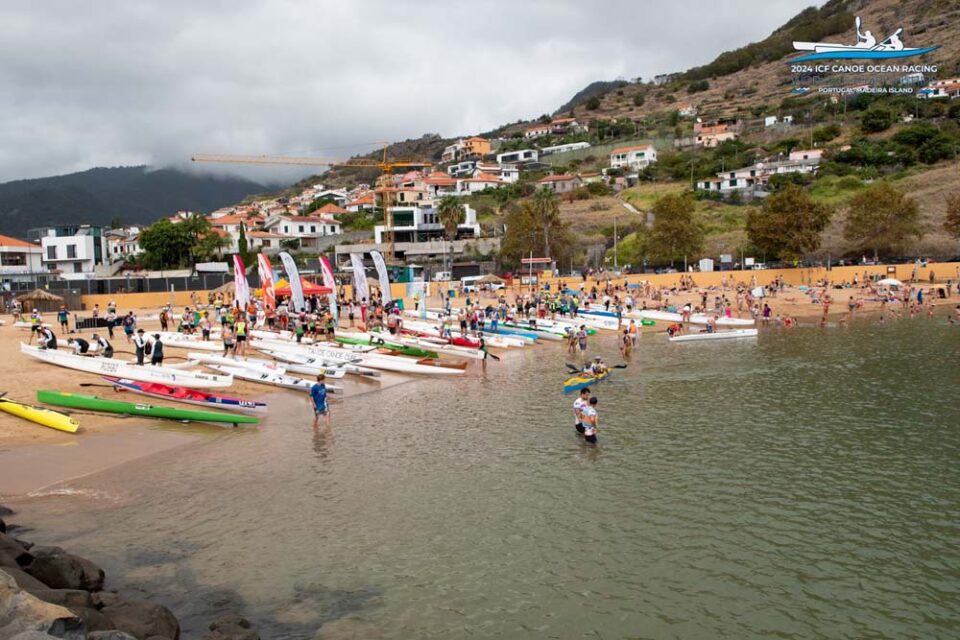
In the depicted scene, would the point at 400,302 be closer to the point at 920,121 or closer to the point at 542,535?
the point at 542,535

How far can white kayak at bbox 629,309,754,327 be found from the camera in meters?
40.9

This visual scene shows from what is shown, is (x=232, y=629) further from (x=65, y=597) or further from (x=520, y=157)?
(x=520, y=157)

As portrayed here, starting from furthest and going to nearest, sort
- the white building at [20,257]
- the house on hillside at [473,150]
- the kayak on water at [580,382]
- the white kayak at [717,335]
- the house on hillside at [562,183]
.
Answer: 1. the house on hillside at [473,150]
2. the house on hillside at [562,183]
3. the white building at [20,257]
4. the white kayak at [717,335]
5. the kayak on water at [580,382]

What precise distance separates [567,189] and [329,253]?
140 feet

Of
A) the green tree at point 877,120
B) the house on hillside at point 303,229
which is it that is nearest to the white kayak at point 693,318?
the house on hillside at point 303,229

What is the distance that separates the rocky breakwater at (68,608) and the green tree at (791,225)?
61563 mm

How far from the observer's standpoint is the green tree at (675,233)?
65.2 m

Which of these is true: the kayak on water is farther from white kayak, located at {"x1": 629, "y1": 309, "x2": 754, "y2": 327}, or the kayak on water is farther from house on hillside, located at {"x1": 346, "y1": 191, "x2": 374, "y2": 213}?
house on hillside, located at {"x1": 346, "y1": 191, "x2": 374, "y2": 213}

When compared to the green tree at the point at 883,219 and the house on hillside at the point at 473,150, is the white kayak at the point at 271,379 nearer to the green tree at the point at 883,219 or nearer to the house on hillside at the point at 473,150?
the green tree at the point at 883,219

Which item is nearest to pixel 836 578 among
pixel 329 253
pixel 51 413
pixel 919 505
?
pixel 919 505

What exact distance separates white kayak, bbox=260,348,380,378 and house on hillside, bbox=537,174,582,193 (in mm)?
87843

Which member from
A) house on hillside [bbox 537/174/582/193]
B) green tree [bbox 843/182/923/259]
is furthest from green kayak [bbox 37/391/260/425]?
house on hillside [bbox 537/174/582/193]

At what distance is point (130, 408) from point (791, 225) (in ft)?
189

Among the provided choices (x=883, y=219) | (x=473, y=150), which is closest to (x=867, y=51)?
(x=883, y=219)
